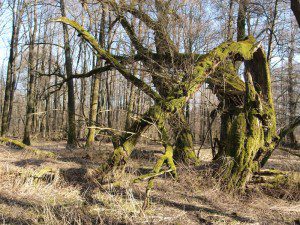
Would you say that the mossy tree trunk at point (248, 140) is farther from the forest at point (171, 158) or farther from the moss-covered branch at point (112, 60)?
the moss-covered branch at point (112, 60)

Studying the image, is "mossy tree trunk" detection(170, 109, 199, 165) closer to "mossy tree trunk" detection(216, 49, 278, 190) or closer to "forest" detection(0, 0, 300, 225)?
"forest" detection(0, 0, 300, 225)

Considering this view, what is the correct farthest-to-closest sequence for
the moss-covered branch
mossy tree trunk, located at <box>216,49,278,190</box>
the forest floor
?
the moss-covered branch → mossy tree trunk, located at <box>216,49,278,190</box> → the forest floor

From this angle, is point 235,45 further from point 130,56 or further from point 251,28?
point 251,28

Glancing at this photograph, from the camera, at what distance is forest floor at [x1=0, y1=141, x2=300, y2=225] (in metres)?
5.17

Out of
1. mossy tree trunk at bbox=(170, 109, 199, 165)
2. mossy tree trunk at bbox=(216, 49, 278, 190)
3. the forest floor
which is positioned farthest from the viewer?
mossy tree trunk at bbox=(170, 109, 199, 165)

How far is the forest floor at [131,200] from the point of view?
17.0 ft

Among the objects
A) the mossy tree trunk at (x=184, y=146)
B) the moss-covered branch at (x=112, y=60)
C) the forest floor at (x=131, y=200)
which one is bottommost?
the forest floor at (x=131, y=200)

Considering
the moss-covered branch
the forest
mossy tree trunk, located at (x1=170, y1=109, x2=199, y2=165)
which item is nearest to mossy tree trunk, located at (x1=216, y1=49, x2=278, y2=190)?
the forest

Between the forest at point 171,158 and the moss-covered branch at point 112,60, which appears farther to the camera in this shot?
the moss-covered branch at point 112,60

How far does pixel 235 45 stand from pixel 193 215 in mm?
4368

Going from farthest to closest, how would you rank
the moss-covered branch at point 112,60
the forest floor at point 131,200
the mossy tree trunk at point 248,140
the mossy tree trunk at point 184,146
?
the mossy tree trunk at point 184,146 → the moss-covered branch at point 112,60 → the mossy tree trunk at point 248,140 → the forest floor at point 131,200

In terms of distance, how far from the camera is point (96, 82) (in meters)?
14.2

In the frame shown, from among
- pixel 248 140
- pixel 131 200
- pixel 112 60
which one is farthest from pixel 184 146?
pixel 131 200

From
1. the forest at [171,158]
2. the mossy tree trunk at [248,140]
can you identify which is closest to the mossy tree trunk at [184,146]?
the forest at [171,158]
